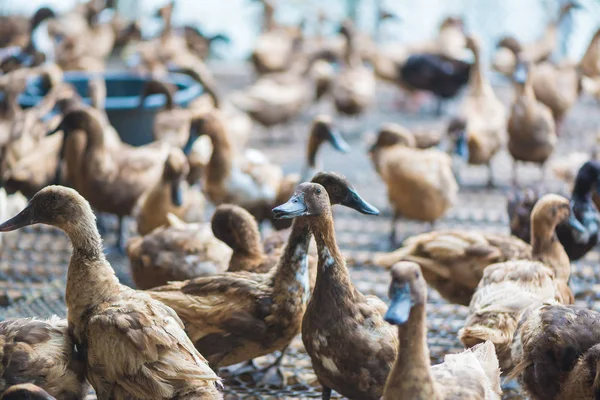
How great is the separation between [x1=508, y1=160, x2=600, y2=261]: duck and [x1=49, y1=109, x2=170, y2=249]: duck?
241cm

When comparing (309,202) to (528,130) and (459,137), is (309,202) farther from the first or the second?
(528,130)

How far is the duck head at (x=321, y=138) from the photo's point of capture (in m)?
6.09

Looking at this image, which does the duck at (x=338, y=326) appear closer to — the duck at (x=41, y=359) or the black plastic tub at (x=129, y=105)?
the duck at (x=41, y=359)

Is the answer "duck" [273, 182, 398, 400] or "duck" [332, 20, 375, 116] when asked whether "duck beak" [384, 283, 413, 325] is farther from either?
"duck" [332, 20, 375, 116]

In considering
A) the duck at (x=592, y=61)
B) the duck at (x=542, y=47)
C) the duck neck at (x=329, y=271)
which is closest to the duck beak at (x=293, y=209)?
the duck neck at (x=329, y=271)

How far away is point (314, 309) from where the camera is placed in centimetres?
352

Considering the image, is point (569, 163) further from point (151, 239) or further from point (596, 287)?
point (151, 239)

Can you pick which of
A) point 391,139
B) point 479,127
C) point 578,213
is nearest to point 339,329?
point 578,213

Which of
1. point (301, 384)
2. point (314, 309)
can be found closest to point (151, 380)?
point (314, 309)

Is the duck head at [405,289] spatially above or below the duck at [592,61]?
above

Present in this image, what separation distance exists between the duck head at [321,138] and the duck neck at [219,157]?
577mm

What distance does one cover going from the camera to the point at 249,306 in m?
3.77

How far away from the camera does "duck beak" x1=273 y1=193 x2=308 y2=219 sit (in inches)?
131

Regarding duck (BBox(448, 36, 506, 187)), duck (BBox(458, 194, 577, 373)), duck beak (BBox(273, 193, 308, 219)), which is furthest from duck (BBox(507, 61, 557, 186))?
duck beak (BBox(273, 193, 308, 219))
